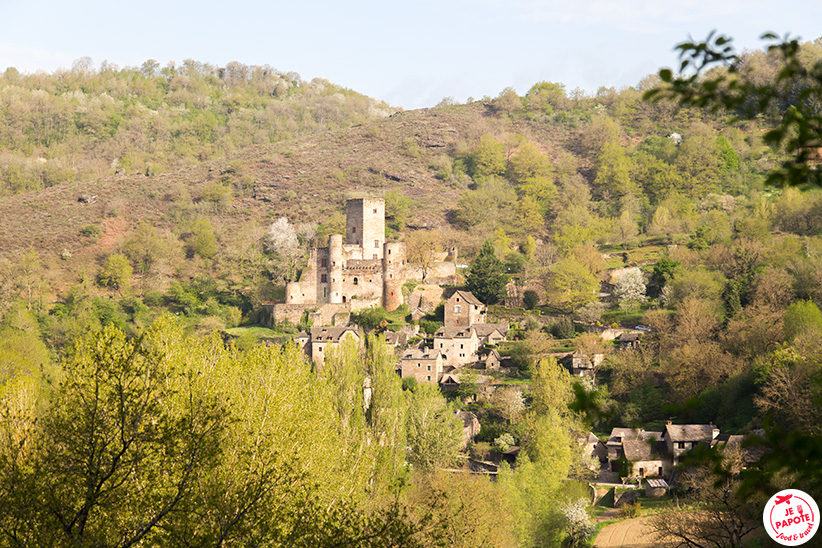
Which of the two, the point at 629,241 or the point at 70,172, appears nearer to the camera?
the point at 629,241

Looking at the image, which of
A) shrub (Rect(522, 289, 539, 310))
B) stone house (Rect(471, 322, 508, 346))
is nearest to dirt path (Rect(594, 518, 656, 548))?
stone house (Rect(471, 322, 508, 346))

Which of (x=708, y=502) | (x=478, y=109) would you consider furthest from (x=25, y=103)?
(x=708, y=502)

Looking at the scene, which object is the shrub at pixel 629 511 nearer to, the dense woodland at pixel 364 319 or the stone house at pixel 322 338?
the dense woodland at pixel 364 319

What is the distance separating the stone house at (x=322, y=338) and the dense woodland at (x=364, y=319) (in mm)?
3853

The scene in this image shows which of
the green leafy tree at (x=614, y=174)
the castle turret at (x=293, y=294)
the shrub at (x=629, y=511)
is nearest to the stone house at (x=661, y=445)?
the shrub at (x=629, y=511)

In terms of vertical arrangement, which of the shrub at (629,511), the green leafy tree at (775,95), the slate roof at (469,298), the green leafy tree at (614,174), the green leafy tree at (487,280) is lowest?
the shrub at (629,511)

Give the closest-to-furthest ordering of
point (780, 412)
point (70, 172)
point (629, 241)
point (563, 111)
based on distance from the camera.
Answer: point (780, 412) → point (629, 241) → point (70, 172) → point (563, 111)

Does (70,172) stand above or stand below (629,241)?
above

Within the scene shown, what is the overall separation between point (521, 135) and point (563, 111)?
1203 cm

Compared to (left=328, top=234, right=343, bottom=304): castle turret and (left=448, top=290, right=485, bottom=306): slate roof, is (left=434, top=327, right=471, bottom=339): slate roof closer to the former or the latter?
(left=448, top=290, right=485, bottom=306): slate roof

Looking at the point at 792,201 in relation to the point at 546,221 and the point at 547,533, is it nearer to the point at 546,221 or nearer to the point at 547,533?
the point at 546,221

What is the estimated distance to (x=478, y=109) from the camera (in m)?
124

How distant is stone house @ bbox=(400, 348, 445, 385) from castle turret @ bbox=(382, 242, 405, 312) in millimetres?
10317

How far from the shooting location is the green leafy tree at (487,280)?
62.5 meters
